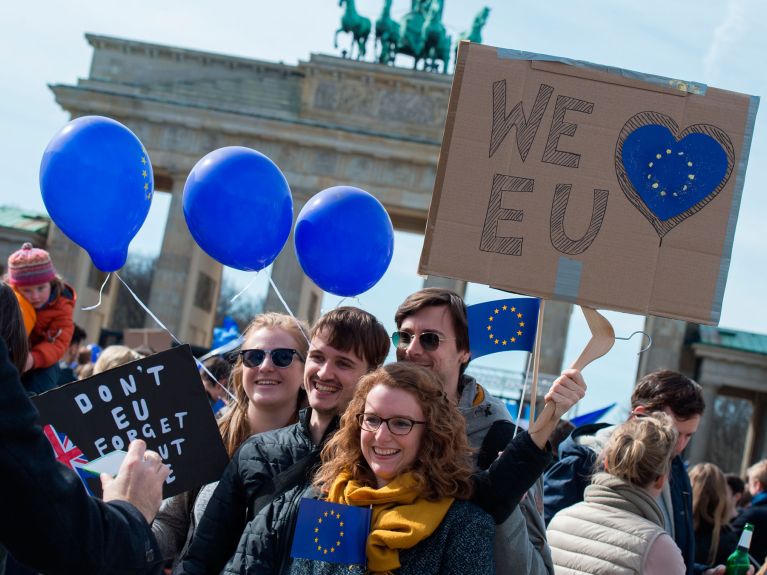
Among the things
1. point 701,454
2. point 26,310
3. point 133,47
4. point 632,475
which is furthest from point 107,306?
point 632,475

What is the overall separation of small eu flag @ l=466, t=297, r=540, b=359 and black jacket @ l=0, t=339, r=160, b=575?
234 centimetres

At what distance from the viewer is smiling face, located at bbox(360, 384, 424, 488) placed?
393 centimetres

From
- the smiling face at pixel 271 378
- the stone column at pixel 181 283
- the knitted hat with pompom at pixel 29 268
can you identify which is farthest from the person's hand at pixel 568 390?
the stone column at pixel 181 283

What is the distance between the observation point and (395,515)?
12.5 feet

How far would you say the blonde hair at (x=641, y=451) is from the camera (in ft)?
16.5

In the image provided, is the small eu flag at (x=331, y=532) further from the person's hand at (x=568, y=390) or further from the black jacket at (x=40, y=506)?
the black jacket at (x=40, y=506)

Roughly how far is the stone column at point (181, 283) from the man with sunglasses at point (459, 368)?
35349 millimetres

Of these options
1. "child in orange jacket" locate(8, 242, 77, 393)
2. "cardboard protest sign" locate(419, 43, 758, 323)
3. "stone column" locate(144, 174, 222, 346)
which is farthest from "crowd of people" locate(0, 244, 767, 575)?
"stone column" locate(144, 174, 222, 346)

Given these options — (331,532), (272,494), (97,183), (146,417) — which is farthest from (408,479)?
(97,183)

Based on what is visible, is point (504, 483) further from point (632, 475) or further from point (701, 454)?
point (701, 454)

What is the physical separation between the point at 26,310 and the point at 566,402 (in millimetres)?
4013

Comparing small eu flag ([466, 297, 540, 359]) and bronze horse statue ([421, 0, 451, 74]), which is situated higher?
bronze horse statue ([421, 0, 451, 74])

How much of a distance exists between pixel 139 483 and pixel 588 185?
2188 millimetres

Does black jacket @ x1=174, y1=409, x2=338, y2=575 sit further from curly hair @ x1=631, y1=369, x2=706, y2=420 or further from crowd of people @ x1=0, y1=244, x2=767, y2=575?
curly hair @ x1=631, y1=369, x2=706, y2=420
